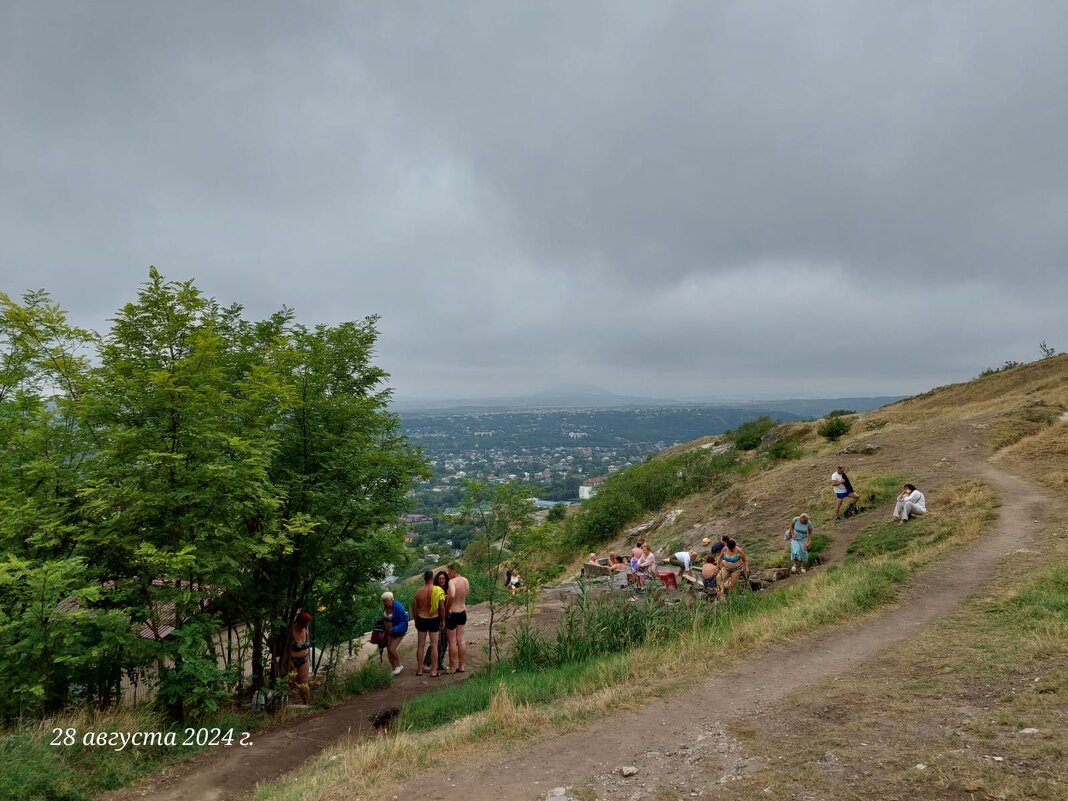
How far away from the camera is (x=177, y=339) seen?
24.8ft

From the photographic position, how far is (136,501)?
6648 millimetres

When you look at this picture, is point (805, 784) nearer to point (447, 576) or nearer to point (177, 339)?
point (447, 576)

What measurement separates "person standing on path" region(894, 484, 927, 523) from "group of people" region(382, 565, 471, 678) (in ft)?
36.7

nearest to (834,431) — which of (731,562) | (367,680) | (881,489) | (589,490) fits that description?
(881,489)

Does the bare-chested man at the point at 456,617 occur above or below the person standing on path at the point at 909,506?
below

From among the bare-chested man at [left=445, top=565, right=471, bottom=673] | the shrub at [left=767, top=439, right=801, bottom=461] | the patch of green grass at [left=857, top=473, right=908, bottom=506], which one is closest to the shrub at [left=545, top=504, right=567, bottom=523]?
the shrub at [left=767, top=439, right=801, bottom=461]

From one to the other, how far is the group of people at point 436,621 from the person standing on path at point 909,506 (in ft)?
36.7

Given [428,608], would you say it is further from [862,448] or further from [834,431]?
[834,431]

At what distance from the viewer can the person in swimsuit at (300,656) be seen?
949cm

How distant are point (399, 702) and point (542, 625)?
11.8 feet

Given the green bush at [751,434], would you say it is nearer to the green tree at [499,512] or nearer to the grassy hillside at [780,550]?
the grassy hillside at [780,550]

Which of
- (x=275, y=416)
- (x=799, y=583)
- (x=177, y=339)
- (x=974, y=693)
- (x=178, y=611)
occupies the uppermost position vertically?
(x=177, y=339)

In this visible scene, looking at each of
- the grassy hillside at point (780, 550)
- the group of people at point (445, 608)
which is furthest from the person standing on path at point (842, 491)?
the group of people at point (445, 608)

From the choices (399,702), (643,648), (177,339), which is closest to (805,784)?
(643,648)
